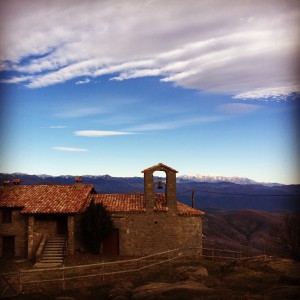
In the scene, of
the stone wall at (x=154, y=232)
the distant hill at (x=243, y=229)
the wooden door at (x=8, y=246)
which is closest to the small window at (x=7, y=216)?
the wooden door at (x=8, y=246)

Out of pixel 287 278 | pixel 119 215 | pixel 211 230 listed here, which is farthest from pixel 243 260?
pixel 211 230

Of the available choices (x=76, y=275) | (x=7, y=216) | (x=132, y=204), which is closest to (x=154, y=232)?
(x=132, y=204)

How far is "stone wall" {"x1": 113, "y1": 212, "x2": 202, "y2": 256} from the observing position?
27453 mm

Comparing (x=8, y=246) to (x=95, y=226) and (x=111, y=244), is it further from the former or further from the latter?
(x=111, y=244)

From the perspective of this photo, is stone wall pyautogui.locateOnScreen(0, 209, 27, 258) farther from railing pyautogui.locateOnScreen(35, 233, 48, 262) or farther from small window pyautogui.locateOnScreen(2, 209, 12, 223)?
railing pyautogui.locateOnScreen(35, 233, 48, 262)

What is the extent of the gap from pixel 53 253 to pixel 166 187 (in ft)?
35.5

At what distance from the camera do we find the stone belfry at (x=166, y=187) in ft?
91.9

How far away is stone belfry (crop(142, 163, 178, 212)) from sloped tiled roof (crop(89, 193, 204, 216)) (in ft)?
1.81

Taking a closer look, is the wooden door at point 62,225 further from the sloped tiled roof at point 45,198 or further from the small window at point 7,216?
the small window at point 7,216

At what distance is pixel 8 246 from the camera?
28531mm

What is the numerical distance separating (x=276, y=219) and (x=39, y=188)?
331 ft

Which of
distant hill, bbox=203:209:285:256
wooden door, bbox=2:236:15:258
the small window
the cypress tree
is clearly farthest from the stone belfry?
distant hill, bbox=203:209:285:256

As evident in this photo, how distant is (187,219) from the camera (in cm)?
2789

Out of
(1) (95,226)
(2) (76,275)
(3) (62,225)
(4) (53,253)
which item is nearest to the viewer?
(2) (76,275)
